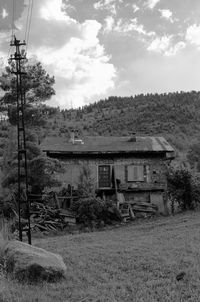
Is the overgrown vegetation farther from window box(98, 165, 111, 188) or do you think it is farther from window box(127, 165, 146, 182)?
window box(127, 165, 146, 182)

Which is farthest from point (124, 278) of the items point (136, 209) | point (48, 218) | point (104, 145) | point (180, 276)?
point (104, 145)

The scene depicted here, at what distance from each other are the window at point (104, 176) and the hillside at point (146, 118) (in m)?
23.9

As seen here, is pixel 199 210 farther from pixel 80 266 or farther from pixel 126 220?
pixel 80 266

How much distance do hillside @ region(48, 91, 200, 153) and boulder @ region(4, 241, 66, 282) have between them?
43592 mm

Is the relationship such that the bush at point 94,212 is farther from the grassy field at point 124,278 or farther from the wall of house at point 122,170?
the grassy field at point 124,278

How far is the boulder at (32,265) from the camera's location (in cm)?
721

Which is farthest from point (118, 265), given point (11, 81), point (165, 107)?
point (165, 107)

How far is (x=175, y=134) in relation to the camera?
2237 inches

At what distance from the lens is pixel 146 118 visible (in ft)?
203

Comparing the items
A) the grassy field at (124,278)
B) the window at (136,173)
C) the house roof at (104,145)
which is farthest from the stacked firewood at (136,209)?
the grassy field at (124,278)

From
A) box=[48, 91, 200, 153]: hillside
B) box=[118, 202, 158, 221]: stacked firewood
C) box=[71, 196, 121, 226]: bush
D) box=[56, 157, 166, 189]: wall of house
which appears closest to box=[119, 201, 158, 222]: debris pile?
box=[118, 202, 158, 221]: stacked firewood

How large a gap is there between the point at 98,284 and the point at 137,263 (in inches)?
71.3

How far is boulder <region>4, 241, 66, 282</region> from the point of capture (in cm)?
721

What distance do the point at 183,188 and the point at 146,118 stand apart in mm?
38768
